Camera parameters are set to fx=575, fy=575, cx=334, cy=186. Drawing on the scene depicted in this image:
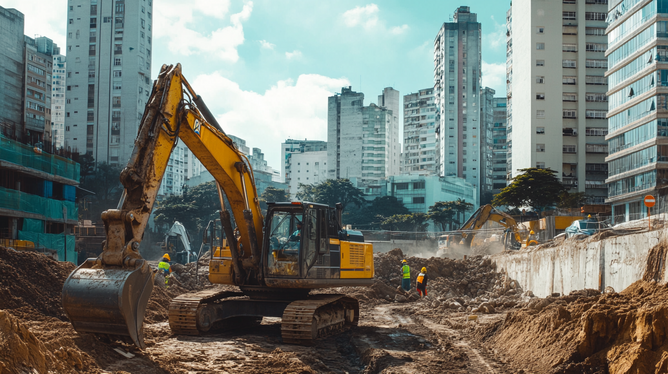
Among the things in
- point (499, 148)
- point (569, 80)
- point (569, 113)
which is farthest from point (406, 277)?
point (499, 148)

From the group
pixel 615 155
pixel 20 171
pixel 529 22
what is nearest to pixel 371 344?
pixel 20 171

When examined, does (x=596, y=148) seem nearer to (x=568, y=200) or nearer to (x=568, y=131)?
(x=568, y=131)

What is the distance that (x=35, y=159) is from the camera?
38.7 metres

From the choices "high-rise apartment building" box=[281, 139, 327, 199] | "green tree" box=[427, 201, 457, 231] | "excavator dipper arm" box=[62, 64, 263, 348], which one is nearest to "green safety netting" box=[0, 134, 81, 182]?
"excavator dipper arm" box=[62, 64, 263, 348]

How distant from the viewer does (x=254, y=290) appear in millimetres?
12930

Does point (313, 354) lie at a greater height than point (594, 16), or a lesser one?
lesser

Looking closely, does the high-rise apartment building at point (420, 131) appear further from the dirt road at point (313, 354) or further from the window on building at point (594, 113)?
the dirt road at point (313, 354)

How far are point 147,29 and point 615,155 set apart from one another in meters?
74.9

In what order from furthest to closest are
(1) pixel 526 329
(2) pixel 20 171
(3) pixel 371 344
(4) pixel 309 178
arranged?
1. (4) pixel 309 178
2. (2) pixel 20 171
3. (3) pixel 371 344
4. (1) pixel 526 329

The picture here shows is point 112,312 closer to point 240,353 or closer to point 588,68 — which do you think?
point 240,353

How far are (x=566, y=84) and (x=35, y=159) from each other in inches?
2434

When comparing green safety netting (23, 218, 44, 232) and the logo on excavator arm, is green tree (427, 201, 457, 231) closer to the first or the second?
green safety netting (23, 218, 44, 232)

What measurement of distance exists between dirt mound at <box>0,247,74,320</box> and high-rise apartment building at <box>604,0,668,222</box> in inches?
1609

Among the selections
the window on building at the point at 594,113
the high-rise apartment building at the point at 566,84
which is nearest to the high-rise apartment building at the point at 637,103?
the high-rise apartment building at the point at 566,84
